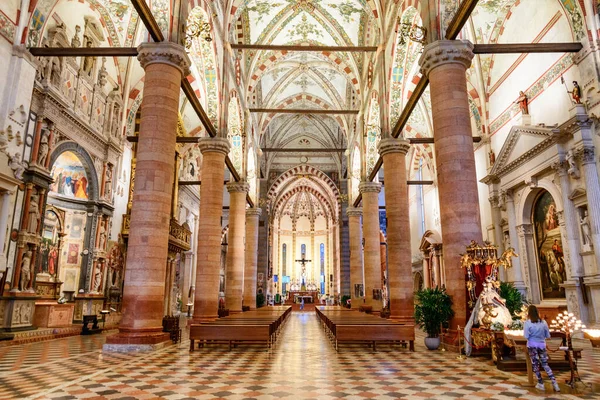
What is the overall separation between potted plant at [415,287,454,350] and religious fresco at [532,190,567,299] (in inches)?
248

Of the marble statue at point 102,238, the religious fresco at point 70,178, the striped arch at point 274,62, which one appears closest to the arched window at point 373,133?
the striped arch at point 274,62

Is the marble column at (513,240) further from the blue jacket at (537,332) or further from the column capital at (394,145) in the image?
the blue jacket at (537,332)

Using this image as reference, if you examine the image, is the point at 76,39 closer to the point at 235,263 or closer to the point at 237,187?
the point at 237,187

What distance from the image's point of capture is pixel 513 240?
15312 millimetres

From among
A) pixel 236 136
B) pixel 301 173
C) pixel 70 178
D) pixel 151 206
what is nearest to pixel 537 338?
pixel 151 206

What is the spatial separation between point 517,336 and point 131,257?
7279 millimetres

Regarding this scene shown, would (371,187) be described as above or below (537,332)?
above

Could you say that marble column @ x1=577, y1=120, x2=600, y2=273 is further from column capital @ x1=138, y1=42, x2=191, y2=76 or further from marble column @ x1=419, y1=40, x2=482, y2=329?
→ column capital @ x1=138, y1=42, x2=191, y2=76

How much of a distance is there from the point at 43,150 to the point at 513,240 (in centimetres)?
1614

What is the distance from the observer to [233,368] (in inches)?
269

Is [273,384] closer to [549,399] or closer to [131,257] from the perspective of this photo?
[549,399]

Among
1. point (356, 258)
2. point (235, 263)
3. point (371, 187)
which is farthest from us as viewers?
point (356, 258)

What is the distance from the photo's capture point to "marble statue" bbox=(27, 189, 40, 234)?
1152 centimetres

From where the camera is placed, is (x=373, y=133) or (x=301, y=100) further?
(x=301, y=100)
